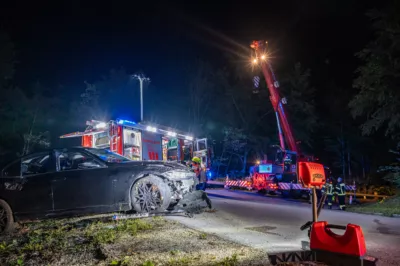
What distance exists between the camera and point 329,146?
1387 inches

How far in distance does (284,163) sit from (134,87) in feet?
96.8

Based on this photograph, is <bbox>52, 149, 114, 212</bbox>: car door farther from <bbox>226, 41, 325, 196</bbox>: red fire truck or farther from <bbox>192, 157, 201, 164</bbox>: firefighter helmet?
<bbox>226, 41, 325, 196</bbox>: red fire truck

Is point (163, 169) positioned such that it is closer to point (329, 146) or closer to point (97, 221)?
point (97, 221)

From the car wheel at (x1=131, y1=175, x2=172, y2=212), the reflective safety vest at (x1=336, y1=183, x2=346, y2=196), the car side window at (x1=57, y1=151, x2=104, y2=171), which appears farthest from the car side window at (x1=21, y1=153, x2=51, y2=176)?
the reflective safety vest at (x1=336, y1=183, x2=346, y2=196)

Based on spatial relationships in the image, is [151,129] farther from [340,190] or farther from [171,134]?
[340,190]

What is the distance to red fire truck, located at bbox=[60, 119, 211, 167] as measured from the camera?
43.5 ft

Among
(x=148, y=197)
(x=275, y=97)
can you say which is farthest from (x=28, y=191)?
(x=275, y=97)

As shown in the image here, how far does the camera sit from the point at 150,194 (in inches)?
280

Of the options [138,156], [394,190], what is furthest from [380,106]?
[138,156]

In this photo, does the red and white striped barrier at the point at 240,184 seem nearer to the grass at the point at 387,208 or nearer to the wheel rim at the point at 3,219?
the grass at the point at 387,208

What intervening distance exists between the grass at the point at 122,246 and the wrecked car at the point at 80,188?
356 millimetres

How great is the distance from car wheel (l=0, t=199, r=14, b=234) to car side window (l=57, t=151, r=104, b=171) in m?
1.21

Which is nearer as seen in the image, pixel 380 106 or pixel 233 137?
pixel 380 106

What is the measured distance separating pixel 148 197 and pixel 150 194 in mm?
74
